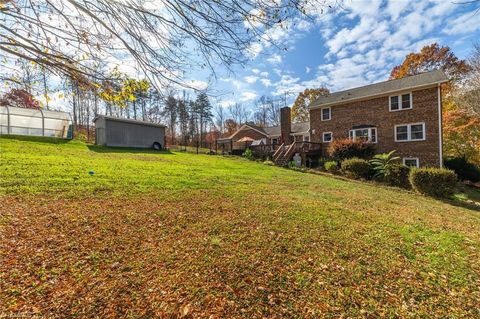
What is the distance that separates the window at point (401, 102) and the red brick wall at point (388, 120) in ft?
0.81

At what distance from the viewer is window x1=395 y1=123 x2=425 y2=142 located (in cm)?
1557

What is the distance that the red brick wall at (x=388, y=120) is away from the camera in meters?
15.1

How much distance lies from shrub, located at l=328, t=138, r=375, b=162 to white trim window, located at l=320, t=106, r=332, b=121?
15.6 feet

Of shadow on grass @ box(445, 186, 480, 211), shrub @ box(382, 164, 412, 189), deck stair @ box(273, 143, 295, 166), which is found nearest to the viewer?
shadow on grass @ box(445, 186, 480, 211)

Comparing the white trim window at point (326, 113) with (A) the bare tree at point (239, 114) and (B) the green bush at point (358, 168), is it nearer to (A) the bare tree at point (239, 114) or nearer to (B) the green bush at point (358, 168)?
(B) the green bush at point (358, 168)

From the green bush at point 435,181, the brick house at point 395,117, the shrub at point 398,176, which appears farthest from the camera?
the brick house at point 395,117

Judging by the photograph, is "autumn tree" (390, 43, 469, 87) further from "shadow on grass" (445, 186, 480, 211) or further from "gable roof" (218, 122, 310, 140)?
"shadow on grass" (445, 186, 480, 211)

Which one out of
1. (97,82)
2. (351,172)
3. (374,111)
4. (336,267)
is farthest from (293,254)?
(374,111)

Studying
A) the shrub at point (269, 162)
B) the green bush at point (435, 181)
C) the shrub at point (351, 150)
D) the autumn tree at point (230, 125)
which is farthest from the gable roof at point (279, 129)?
the autumn tree at point (230, 125)

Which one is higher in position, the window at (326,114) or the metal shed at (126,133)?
the window at (326,114)

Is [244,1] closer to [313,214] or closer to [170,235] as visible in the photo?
[170,235]

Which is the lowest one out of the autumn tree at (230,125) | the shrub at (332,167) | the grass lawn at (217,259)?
the grass lawn at (217,259)

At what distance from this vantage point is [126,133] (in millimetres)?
20422

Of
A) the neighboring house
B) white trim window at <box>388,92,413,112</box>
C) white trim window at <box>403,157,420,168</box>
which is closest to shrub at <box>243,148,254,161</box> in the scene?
the neighboring house
